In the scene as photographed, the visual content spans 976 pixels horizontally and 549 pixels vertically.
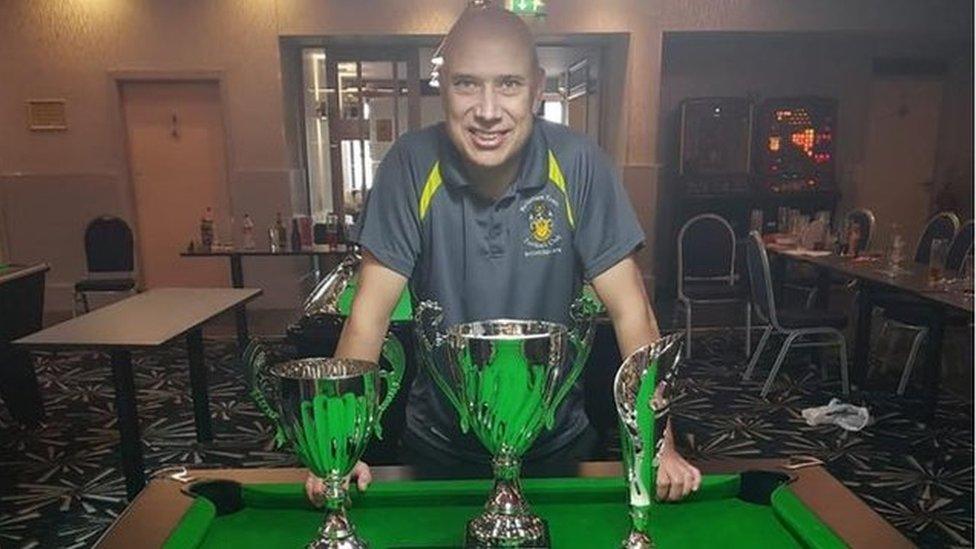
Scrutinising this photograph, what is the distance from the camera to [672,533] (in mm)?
1064

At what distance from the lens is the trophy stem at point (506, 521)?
986mm

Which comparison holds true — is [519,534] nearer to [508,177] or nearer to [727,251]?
[508,177]

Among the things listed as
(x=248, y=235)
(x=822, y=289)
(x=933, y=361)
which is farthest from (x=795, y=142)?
(x=248, y=235)

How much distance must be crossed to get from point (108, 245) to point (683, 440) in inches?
184

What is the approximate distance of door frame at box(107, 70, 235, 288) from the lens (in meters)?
5.67

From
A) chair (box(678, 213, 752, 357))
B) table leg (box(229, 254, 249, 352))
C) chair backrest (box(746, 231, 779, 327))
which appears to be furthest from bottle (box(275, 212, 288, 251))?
chair backrest (box(746, 231, 779, 327))

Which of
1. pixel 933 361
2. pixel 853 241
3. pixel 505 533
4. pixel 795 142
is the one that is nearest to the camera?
pixel 505 533

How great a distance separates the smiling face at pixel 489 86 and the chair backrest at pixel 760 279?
2681 millimetres

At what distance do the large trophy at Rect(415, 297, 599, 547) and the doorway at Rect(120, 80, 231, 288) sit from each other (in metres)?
5.40

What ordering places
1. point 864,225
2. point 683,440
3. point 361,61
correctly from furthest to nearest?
point 361,61 → point 864,225 → point 683,440

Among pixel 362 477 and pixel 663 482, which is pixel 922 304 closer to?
pixel 663 482

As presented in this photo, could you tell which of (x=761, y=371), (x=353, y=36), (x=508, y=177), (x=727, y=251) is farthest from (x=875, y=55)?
(x=508, y=177)

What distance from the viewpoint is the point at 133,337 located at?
247 cm

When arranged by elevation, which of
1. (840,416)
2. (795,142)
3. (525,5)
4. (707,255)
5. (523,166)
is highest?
(525,5)
